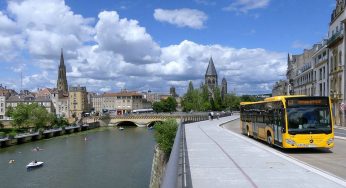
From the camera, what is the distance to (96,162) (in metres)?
52.5

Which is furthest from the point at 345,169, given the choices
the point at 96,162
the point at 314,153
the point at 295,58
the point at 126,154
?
the point at 295,58

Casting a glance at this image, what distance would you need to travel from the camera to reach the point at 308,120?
68.4ft

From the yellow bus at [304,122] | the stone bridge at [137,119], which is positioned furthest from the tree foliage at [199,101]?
the yellow bus at [304,122]

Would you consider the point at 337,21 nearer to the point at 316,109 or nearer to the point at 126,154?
the point at 126,154

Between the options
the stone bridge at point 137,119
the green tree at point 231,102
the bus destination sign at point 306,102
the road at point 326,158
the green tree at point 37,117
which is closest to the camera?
the road at point 326,158

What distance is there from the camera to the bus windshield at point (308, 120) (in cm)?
2075

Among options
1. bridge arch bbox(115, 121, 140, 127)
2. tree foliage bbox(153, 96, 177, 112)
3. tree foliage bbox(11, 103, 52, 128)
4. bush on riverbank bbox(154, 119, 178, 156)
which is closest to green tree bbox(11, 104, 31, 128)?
tree foliage bbox(11, 103, 52, 128)

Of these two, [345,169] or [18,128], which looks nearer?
[345,169]

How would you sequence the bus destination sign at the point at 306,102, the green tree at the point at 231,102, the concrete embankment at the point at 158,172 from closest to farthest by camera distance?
the bus destination sign at the point at 306,102, the concrete embankment at the point at 158,172, the green tree at the point at 231,102

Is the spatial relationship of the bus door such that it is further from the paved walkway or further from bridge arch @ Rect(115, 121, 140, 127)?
bridge arch @ Rect(115, 121, 140, 127)

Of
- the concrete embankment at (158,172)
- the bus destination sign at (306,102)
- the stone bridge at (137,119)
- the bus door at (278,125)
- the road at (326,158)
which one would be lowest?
the concrete embankment at (158,172)

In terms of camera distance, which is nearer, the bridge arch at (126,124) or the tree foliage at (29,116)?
the tree foliage at (29,116)

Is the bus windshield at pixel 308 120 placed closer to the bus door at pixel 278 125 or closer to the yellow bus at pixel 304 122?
the yellow bus at pixel 304 122

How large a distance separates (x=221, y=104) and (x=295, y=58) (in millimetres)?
62697
